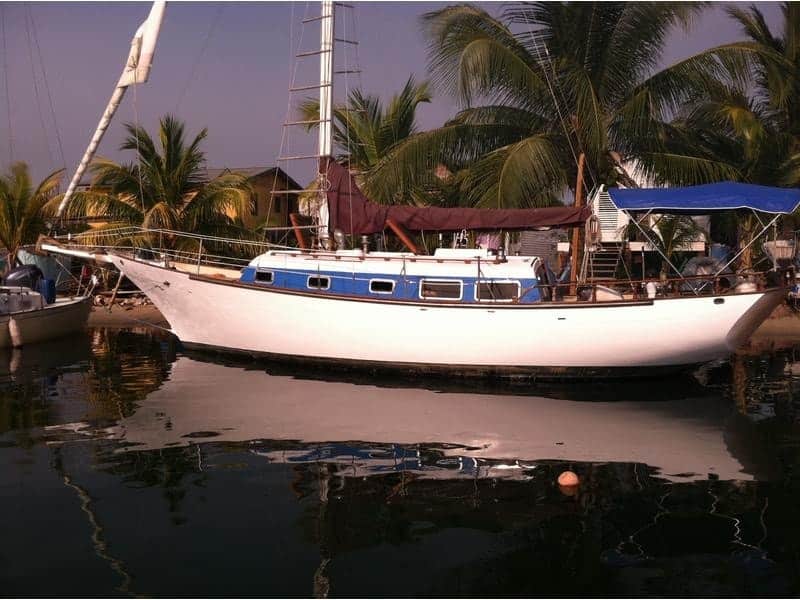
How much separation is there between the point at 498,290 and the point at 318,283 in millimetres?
4142

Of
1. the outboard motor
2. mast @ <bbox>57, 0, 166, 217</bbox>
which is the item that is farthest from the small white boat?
mast @ <bbox>57, 0, 166, 217</bbox>

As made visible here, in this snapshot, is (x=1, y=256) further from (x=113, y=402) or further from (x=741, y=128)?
(x=741, y=128)

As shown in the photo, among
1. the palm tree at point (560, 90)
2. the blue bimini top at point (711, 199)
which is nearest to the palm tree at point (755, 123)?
the palm tree at point (560, 90)

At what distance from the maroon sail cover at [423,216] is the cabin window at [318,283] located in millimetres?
1628

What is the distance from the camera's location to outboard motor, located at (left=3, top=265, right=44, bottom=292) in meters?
24.9

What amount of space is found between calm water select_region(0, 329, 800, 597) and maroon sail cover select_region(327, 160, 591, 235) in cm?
392

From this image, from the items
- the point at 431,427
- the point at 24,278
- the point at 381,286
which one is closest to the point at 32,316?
the point at 24,278

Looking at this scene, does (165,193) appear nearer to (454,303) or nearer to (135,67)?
(135,67)

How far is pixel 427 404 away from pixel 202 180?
63.5ft

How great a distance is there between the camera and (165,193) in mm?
29781

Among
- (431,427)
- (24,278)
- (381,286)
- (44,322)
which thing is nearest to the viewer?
(431,427)

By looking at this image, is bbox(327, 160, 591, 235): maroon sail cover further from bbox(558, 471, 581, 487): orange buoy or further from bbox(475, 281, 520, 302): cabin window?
bbox(558, 471, 581, 487): orange buoy

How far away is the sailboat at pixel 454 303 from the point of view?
16156 millimetres

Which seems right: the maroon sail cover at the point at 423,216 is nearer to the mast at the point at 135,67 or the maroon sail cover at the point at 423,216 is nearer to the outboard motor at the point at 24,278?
the mast at the point at 135,67
